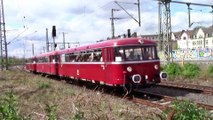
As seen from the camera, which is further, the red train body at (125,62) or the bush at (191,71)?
the bush at (191,71)

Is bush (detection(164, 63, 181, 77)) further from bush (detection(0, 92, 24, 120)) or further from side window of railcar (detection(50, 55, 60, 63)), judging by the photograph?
bush (detection(0, 92, 24, 120))

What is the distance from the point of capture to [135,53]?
18234 mm

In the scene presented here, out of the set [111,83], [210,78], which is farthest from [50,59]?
[111,83]

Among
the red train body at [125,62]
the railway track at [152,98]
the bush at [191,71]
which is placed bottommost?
the railway track at [152,98]

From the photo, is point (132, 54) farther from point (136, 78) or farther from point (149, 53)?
point (136, 78)

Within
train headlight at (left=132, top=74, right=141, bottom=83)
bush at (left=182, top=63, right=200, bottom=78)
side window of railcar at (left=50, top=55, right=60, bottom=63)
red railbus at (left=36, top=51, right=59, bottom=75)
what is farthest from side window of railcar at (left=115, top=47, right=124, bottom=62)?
red railbus at (left=36, top=51, right=59, bottom=75)

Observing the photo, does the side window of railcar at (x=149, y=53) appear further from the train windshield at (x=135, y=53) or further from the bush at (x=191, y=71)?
the bush at (x=191, y=71)

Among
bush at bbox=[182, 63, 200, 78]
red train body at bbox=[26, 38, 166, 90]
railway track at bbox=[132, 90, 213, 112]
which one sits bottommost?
railway track at bbox=[132, 90, 213, 112]

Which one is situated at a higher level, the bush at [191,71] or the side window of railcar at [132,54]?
the side window of railcar at [132,54]

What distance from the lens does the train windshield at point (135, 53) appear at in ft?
58.6

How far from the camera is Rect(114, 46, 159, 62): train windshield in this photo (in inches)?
703

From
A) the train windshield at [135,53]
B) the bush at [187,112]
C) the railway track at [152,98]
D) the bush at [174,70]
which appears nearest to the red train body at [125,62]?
the train windshield at [135,53]

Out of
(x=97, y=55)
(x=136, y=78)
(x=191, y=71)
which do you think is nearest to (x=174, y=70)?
(x=191, y=71)

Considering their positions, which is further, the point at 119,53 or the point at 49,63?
the point at 49,63
